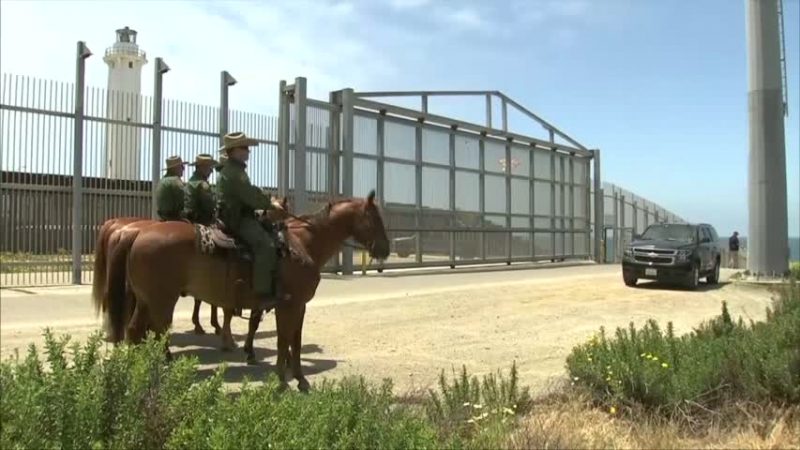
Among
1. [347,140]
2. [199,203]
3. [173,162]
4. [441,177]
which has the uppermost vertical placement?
[347,140]

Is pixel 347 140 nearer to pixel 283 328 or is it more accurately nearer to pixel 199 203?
pixel 199 203

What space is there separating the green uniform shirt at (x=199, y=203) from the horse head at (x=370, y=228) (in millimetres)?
1655

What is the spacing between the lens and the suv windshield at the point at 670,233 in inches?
798

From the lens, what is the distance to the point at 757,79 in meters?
18.3

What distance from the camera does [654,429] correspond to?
5105mm

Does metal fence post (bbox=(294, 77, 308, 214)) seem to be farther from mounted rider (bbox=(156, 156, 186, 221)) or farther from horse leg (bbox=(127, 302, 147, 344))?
horse leg (bbox=(127, 302, 147, 344))

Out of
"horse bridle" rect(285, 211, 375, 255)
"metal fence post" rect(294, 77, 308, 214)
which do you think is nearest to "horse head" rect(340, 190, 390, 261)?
"horse bridle" rect(285, 211, 375, 255)

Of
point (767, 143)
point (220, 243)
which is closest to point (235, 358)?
point (220, 243)

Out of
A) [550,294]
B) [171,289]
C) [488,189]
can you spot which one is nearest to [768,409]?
[171,289]

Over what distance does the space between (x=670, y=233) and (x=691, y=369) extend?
1583 cm

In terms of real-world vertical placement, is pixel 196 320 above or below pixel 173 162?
below

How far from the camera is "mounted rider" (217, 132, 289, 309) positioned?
279 inches

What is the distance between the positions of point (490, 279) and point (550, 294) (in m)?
3.76

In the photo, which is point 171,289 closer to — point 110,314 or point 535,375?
point 110,314
